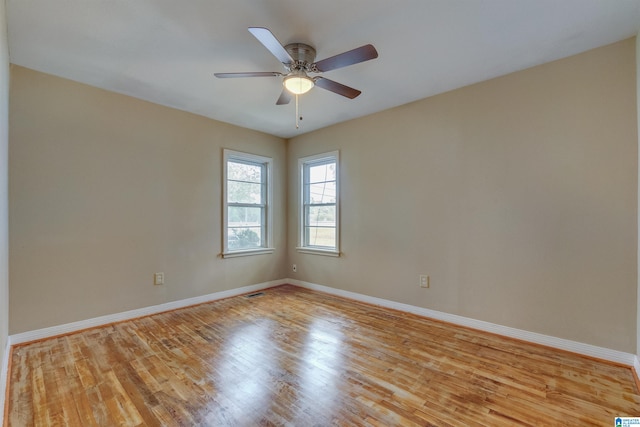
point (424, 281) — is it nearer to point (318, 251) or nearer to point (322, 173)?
point (318, 251)

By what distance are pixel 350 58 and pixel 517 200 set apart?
2.01 meters

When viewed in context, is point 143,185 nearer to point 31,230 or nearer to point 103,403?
point 31,230

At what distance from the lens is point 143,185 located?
10.8ft

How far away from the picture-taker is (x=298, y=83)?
7.56ft

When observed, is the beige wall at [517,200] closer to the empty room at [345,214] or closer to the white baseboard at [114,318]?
the empty room at [345,214]

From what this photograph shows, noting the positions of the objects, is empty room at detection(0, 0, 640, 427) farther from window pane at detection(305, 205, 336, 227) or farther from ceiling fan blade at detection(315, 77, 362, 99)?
window pane at detection(305, 205, 336, 227)

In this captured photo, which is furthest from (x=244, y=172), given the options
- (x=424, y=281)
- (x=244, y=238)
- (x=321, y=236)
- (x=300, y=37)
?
(x=424, y=281)

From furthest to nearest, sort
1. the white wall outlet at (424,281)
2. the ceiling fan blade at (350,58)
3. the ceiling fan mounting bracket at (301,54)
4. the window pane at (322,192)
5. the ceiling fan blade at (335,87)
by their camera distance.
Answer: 1. the window pane at (322,192)
2. the white wall outlet at (424,281)
3. the ceiling fan blade at (335,87)
4. the ceiling fan mounting bracket at (301,54)
5. the ceiling fan blade at (350,58)

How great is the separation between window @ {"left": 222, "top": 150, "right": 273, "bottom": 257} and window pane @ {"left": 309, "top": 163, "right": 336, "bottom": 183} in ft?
2.30

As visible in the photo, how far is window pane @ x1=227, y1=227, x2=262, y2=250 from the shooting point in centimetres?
423

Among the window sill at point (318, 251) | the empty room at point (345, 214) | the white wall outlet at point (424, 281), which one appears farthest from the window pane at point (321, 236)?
the white wall outlet at point (424, 281)

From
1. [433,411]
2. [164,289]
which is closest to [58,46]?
[164,289]

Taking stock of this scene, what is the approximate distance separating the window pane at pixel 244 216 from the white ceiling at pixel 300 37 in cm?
176

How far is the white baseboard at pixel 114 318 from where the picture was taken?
2.61 meters
